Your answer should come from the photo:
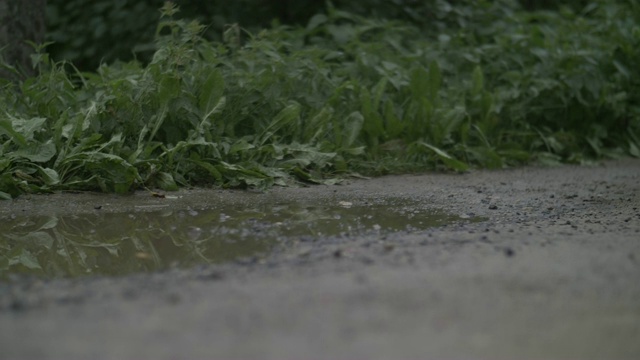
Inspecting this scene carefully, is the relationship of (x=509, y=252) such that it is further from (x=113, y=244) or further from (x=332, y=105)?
(x=332, y=105)

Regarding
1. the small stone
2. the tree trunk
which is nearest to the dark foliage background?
the tree trunk

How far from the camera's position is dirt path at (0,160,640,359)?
2.05 metres

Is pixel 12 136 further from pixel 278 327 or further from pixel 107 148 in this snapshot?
pixel 278 327

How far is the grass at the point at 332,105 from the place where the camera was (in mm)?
4531

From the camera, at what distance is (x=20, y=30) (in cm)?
580

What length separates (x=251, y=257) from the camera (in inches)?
120

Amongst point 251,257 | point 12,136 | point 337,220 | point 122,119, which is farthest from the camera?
point 122,119

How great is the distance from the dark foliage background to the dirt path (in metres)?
4.19

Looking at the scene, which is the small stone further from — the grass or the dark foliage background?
the dark foliage background

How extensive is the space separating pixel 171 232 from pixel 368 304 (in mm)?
1551

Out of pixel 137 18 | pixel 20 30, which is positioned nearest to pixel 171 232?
pixel 20 30

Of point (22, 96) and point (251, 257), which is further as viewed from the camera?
point (22, 96)

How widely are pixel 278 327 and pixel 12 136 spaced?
2.66 metres

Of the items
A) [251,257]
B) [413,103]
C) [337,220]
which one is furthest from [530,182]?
[251,257]
